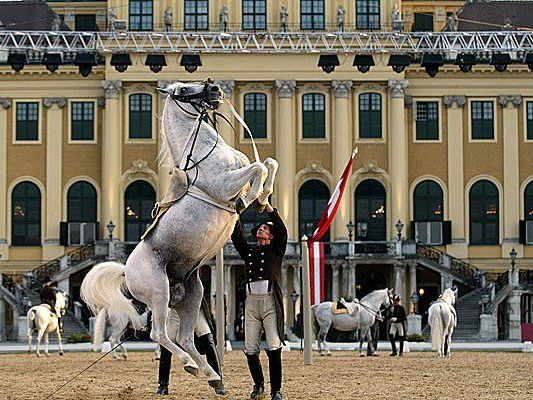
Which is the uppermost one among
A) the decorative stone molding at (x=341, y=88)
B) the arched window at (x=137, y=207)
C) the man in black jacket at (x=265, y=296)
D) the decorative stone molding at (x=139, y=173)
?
the decorative stone molding at (x=341, y=88)

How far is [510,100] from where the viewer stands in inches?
2454

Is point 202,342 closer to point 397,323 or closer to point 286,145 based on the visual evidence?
point 397,323

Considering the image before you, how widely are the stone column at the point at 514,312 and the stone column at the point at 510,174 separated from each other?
621 cm

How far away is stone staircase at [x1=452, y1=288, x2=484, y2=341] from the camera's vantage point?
53.2 metres

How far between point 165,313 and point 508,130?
4966cm

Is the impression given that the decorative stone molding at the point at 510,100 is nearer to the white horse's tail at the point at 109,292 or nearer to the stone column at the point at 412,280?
the stone column at the point at 412,280

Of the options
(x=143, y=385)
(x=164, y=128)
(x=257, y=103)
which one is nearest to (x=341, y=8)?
(x=257, y=103)

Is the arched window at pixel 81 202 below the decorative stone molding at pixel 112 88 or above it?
below

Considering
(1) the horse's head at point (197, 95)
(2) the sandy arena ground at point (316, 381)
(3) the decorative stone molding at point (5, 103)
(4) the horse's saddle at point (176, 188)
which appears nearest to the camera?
(4) the horse's saddle at point (176, 188)

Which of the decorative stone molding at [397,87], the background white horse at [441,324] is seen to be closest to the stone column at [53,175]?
the decorative stone molding at [397,87]

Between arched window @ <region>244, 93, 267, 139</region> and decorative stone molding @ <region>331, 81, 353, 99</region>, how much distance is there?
9.65 feet

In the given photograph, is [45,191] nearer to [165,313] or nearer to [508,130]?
[508,130]

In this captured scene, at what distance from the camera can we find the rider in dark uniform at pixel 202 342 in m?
14.9

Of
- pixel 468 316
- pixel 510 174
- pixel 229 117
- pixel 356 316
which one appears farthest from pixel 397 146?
pixel 356 316
